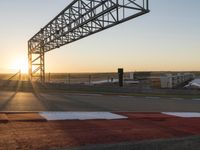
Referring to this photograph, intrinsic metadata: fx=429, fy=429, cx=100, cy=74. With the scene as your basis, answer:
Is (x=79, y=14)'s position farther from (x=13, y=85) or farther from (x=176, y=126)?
(x=176, y=126)

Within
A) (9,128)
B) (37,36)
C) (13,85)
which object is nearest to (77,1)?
(13,85)

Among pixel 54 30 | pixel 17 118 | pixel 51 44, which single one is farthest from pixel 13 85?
pixel 17 118

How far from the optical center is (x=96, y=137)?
888 cm

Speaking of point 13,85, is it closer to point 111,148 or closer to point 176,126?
point 176,126

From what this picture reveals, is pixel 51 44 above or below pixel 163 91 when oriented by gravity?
above

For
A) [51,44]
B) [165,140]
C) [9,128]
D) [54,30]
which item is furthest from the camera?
[51,44]

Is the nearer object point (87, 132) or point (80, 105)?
point (87, 132)

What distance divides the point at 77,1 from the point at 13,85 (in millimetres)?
7737

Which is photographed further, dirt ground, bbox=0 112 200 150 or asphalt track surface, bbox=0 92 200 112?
asphalt track surface, bbox=0 92 200 112

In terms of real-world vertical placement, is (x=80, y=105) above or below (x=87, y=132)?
above

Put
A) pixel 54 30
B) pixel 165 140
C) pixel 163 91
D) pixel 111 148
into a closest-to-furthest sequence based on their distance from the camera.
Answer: pixel 111 148
pixel 165 140
pixel 163 91
pixel 54 30

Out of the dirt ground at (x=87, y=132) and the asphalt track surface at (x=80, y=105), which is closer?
the dirt ground at (x=87, y=132)

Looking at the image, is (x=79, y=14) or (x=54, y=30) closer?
(x=79, y=14)

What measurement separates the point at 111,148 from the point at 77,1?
949 inches
